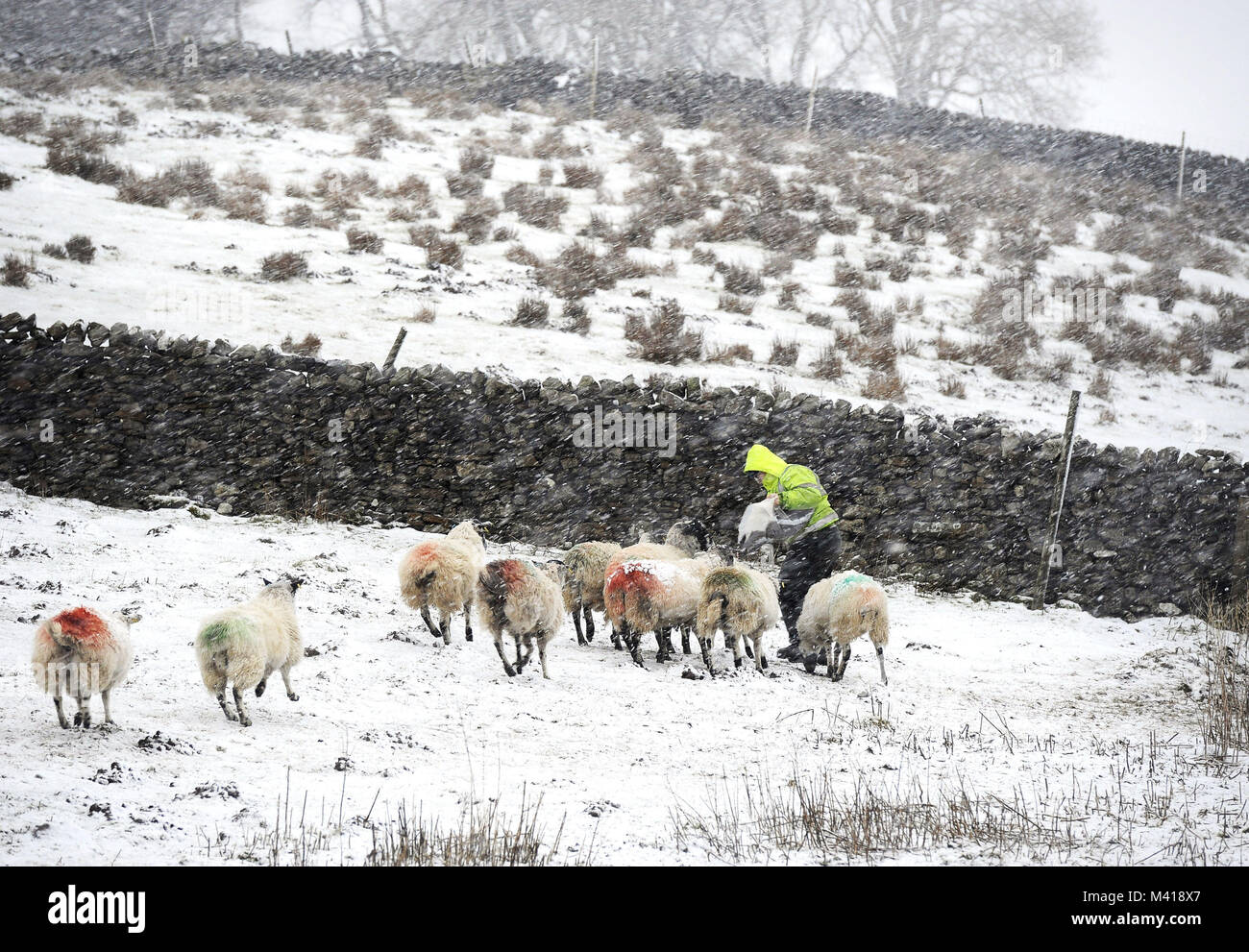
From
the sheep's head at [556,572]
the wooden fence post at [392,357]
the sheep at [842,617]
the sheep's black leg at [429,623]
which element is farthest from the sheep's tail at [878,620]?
the wooden fence post at [392,357]

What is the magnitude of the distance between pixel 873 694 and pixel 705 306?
1004 centimetres

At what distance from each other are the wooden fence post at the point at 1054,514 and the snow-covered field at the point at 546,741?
112 cm

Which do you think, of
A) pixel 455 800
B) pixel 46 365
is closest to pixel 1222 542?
pixel 455 800

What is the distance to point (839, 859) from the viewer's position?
3.81 meters

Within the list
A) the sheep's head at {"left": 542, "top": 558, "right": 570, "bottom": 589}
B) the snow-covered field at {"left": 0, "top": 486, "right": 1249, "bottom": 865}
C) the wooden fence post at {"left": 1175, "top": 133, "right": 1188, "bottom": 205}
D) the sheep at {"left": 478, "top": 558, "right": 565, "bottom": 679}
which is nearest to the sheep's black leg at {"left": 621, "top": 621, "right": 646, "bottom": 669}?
the snow-covered field at {"left": 0, "top": 486, "right": 1249, "bottom": 865}

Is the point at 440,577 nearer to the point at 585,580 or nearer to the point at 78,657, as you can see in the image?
the point at 585,580

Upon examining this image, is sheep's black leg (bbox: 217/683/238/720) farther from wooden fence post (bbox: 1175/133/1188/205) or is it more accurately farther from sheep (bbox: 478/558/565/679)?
wooden fence post (bbox: 1175/133/1188/205)

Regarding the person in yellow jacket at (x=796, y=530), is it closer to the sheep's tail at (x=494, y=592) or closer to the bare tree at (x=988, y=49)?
the sheep's tail at (x=494, y=592)

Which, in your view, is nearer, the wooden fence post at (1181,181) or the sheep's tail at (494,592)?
the sheep's tail at (494,592)

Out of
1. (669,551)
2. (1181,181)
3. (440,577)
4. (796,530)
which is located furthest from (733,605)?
(1181,181)

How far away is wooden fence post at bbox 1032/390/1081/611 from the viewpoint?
31.4 feet

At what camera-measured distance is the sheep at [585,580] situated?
7234 millimetres

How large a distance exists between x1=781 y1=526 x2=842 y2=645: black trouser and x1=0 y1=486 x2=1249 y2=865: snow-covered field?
0.42m

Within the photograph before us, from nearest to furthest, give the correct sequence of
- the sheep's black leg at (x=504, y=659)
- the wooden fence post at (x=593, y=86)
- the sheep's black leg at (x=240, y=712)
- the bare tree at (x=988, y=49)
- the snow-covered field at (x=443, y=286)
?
the sheep's black leg at (x=240, y=712) → the sheep's black leg at (x=504, y=659) → the snow-covered field at (x=443, y=286) → the wooden fence post at (x=593, y=86) → the bare tree at (x=988, y=49)
